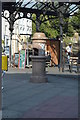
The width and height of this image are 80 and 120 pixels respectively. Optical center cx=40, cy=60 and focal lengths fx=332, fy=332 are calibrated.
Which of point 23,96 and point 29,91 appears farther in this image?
point 29,91

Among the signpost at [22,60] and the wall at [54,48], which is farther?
the wall at [54,48]

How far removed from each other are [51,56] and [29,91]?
14899 millimetres

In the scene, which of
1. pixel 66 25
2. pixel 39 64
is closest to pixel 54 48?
pixel 66 25

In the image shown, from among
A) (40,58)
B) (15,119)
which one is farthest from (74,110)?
(40,58)

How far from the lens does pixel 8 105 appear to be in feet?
25.6

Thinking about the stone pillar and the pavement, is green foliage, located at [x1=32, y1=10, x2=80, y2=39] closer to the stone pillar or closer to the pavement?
the stone pillar

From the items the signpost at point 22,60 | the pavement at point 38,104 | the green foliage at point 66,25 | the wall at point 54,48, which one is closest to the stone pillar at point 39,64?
the pavement at point 38,104

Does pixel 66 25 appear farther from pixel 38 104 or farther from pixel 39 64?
pixel 38 104

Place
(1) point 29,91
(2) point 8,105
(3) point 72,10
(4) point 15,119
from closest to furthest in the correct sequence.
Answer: (4) point 15,119 → (2) point 8,105 → (1) point 29,91 → (3) point 72,10

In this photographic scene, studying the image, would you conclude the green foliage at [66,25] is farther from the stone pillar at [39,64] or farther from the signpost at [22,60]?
the stone pillar at [39,64]

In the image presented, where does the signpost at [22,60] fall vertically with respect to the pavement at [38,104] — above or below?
above

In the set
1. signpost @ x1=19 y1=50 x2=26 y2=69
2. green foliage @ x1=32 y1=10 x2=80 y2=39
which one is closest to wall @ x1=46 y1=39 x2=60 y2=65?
green foliage @ x1=32 y1=10 x2=80 y2=39

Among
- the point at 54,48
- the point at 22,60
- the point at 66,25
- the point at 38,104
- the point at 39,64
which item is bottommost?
the point at 38,104

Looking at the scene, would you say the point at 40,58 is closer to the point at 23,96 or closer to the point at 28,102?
the point at 23,96
